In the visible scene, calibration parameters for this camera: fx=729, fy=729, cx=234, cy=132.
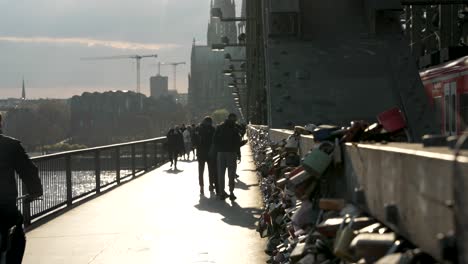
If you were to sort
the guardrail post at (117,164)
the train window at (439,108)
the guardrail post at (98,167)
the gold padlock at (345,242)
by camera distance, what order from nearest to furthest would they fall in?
the gold padlock at (345,242) → the guardrail post at (98,167) → the train window at (439,108) → the guardrail post at (117,164)

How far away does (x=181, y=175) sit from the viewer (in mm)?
25609

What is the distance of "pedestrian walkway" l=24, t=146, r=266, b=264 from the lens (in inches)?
358

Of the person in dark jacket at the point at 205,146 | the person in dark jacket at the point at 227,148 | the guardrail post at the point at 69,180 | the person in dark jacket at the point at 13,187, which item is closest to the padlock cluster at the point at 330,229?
the person in dark jacket at the point at 13,187


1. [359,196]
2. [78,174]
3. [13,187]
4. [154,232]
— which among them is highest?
[359,196]

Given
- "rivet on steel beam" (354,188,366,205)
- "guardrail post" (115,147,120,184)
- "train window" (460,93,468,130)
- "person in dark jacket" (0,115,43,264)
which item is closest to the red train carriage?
"train window" (460,93,468,130)

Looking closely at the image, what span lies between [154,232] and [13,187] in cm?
508

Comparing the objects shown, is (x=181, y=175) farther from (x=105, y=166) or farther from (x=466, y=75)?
(x=466, y=75)

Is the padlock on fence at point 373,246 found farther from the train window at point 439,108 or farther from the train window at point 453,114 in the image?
the train window at point 439,108

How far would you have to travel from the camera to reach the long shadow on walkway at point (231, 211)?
12.2 m

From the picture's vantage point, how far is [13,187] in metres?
6.32

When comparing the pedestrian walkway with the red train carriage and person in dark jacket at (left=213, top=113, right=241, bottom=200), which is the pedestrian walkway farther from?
the red train carriage

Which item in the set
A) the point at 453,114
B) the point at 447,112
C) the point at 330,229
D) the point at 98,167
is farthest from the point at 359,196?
the point at 447,112

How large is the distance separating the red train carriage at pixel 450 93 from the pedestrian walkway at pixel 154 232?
17.3 feet

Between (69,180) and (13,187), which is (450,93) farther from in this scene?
(13,187)
